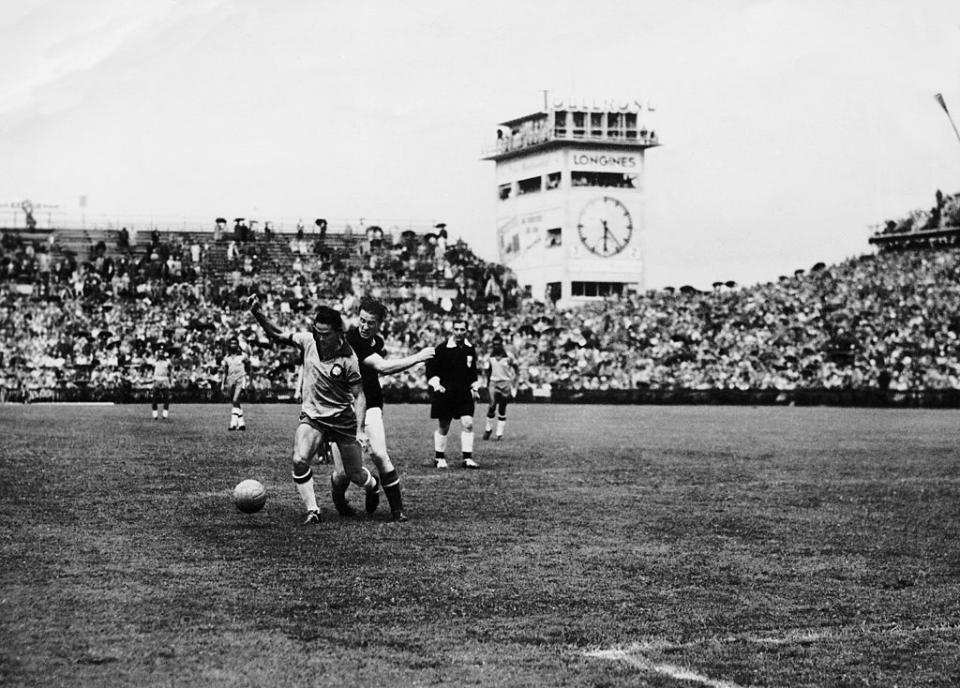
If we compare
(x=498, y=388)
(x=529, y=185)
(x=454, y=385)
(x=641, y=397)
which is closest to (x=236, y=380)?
(x=498, y=388)

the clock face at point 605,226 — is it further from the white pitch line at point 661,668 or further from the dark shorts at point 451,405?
the white pitch line at point 661,668

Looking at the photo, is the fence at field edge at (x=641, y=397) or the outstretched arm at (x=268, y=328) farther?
the fence at field edge at (x=641, y=397)

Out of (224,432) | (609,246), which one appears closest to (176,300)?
(224,432)

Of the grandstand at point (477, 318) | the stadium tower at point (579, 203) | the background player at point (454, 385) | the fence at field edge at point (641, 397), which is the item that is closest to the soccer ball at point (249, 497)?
the background player at point (454, 385)

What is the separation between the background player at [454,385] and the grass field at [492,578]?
0.76m

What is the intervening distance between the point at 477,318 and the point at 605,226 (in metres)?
26.5

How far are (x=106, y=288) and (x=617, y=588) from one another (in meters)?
52.4

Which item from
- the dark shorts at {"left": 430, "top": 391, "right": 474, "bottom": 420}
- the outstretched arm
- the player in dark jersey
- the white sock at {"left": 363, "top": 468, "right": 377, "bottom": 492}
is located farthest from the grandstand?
the outstretched arm

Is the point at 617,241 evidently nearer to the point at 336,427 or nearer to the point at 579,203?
the point at 579,203

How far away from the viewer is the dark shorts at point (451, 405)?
2177 centimetres

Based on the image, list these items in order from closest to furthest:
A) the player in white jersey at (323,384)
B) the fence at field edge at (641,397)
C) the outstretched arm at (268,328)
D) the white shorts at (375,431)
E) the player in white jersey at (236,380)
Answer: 1. the outstretched arm at (268,328)
2. the player in white jersey at (323,384)
3. the white shorts at (375,431)
4. the player in white jersey at (236,380)
5. the fence at field edge at (641,397)

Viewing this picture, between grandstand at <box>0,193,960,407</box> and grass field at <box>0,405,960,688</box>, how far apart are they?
108ft

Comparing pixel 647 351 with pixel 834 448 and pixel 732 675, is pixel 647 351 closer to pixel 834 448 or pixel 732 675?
pixel 834 448

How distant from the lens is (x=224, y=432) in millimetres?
31125
